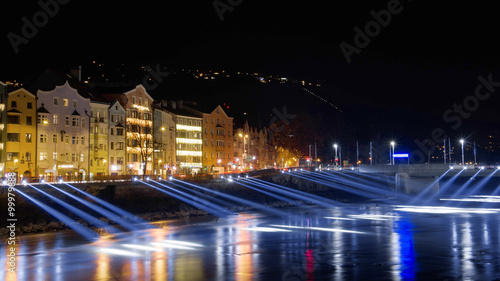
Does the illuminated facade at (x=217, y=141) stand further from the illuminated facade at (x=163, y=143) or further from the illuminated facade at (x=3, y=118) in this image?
the illuminated facade at (x=3, y=118)

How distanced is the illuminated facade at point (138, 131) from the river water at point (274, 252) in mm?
54866

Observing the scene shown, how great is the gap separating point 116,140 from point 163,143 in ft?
42.0

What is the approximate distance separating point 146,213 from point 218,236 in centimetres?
2168

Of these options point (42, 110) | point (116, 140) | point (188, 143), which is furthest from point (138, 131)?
point (188, 143)

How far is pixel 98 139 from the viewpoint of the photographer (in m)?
100

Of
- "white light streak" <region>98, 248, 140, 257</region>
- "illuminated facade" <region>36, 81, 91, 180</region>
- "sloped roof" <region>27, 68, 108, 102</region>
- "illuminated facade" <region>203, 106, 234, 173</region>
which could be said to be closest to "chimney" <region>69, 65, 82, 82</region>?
"sloped roof" <region>27, 68, 108, 102</region>

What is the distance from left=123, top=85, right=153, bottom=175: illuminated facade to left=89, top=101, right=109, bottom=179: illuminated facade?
637 centimetres

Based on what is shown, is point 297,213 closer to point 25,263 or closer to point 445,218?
point 445,218

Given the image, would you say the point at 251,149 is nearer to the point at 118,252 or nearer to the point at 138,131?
the point at 138,131

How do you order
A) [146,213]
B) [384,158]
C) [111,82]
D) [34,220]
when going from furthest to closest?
[384,158] < [111,82] < [146,213] < [34,220]

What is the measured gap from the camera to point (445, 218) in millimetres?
60219

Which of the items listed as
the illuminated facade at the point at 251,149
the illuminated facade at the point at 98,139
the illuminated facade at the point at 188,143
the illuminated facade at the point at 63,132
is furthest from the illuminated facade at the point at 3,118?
the illuminated facade at the point at 251,149

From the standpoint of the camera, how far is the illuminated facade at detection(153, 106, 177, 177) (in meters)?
117

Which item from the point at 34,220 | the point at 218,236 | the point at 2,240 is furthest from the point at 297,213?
the point at 2,240
